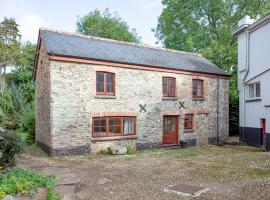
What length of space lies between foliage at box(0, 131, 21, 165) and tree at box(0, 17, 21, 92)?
19.2 meters

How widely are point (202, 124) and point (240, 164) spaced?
8.40m

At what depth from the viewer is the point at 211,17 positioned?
31531 millimetres

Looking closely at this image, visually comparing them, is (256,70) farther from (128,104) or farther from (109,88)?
(109,88)

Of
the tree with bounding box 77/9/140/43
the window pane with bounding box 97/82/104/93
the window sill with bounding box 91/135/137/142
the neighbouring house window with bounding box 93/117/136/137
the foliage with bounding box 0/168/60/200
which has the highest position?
the tree with bounding box 77/9/140/43

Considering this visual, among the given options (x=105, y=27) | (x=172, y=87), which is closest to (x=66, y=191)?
(x=172, y=87)

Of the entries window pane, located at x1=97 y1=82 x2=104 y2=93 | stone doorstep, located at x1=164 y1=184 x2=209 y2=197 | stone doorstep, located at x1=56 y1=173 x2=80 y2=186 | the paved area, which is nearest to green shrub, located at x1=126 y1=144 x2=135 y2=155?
the paved area

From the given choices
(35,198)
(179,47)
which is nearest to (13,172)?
(35,198)

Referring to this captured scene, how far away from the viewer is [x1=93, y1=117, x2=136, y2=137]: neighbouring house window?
15.6 meters

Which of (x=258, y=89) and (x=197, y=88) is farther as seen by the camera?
(x=197, y=88)

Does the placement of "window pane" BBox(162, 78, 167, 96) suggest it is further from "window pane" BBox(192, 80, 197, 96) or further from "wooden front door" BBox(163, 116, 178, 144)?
"window pane" BBox(192, 80, 197, 96)

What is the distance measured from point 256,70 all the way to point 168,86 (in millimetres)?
5901

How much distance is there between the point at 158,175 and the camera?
10.3 metres

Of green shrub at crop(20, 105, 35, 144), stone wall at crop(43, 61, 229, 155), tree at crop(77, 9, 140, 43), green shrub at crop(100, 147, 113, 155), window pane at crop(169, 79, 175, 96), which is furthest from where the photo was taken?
tree at crop(77, 9, 140, 43)

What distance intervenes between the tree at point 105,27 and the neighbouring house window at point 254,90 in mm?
26295
